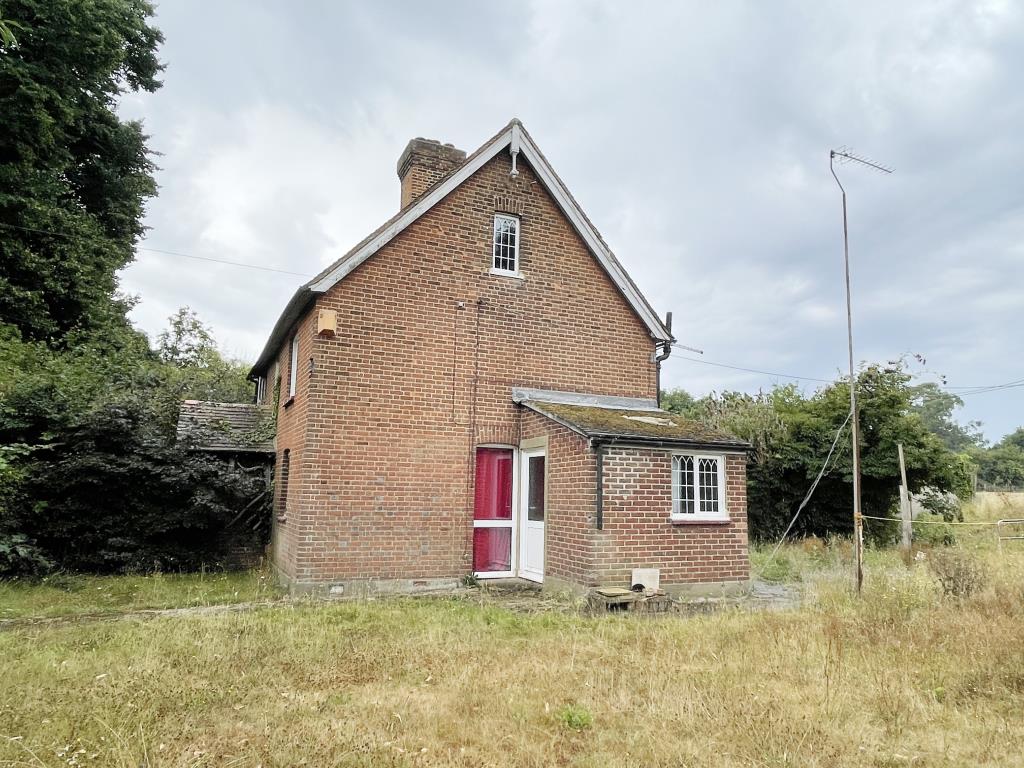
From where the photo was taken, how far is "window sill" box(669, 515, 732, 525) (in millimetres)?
11062

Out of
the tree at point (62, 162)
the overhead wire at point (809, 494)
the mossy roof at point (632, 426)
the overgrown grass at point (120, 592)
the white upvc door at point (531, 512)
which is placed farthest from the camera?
the tree at point (62, 162)

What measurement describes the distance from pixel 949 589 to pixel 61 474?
15118 millimetres

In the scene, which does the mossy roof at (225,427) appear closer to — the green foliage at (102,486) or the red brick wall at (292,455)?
the green foliage at (102,486)

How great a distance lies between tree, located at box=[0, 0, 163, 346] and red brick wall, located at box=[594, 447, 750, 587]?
719 inches

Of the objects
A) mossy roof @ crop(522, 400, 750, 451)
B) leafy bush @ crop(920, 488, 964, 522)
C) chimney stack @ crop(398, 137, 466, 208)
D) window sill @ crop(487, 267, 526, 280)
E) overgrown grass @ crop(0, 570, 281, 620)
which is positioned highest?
chimney stack @ crop(398, 137, 466, 208)


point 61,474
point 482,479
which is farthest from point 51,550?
point 482,479

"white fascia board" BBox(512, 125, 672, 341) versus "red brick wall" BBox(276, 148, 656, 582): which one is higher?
"white fascia board" BBox(512, 125, 672, 341)

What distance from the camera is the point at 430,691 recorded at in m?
5.85

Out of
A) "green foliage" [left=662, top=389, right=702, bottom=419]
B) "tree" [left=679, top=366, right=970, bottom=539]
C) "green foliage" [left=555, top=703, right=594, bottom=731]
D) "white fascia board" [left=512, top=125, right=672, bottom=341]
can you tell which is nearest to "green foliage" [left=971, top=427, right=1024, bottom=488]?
"green foliage" [left=662, top=389, right=702, bottom=419]

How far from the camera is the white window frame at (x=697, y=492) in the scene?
37.0 ft

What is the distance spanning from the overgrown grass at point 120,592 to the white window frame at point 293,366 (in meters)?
3.76

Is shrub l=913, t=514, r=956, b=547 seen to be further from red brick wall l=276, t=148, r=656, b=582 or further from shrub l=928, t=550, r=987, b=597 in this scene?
red brick wall l=276, t=148, r=656, b=582

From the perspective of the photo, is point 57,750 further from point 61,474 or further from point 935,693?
point 61,474

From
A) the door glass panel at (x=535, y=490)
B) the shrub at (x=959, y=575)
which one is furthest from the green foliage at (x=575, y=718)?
the door glass panel at (x=535, y=490)
